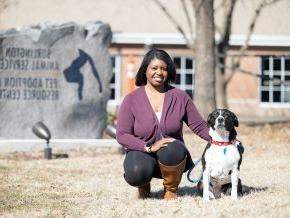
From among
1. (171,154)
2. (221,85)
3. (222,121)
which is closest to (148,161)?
(171,154)

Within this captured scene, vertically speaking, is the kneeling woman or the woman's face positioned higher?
the woman's face

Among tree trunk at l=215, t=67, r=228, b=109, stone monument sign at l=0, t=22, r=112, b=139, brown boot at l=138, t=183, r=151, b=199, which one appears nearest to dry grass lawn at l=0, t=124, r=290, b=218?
brown boot at l=138, t=183, r=151, b=199

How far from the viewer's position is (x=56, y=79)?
1399cm

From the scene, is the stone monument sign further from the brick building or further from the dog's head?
the brick building

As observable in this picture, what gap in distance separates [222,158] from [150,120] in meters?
0.75

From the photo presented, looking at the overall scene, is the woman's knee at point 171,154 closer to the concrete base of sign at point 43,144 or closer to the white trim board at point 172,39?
the concrete base of sign at point 43,144

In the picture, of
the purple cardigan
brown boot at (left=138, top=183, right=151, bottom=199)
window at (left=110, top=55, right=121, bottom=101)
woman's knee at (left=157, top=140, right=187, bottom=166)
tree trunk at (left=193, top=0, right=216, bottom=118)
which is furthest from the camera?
window at (left=110, top=55, right=121, bottom=101)

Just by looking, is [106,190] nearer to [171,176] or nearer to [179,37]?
[171,176]

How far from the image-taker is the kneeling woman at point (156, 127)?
7055 mm

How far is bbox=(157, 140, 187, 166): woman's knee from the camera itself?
276 inches

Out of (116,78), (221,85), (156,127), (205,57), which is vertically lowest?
(156,127)

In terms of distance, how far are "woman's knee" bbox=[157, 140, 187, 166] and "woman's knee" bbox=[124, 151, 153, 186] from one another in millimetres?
129

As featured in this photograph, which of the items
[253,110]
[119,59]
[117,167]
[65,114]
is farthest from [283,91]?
→ [117,167]

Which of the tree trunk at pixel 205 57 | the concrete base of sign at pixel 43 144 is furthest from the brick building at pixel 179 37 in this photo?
the concrete base of sign at pixel 43 144
